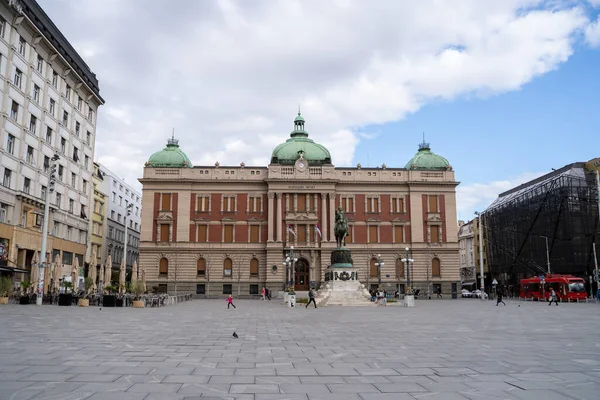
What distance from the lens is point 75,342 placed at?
1545 cm

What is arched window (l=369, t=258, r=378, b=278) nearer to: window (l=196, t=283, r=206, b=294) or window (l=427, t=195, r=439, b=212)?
window (l=427, t=195, r=439, b=212)

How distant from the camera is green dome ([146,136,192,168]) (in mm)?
74438

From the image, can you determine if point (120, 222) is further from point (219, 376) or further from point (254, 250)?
point (219, 376)

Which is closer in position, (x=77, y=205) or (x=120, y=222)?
(x=77, y=205)

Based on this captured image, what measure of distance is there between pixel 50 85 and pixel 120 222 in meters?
39.0

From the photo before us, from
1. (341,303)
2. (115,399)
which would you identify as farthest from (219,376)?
(341,303)

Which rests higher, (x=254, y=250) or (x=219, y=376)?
(x=254, y=250)

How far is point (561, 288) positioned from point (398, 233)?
2379 cm

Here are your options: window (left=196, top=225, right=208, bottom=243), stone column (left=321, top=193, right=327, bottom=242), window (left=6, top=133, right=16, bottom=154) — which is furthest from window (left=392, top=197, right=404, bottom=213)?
window (left=6, top=133, right=16, bottom=154)

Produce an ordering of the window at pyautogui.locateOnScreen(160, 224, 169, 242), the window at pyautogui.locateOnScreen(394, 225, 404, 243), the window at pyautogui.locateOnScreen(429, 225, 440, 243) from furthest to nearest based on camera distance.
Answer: the window at pyautogui.locateOnScreen(429, 225, 440, 243)
the window at pyautogui.locateOnScreen(394, 225, 404, 243)
the window at pyautogui.locateOnScreen(160, 224, 169, 242)

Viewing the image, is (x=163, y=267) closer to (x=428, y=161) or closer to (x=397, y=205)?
(x=397, y=205)

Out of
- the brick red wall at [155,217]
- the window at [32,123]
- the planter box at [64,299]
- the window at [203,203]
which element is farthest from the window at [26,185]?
the window at [203,203]

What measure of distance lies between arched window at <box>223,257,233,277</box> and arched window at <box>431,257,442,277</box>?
2916cm

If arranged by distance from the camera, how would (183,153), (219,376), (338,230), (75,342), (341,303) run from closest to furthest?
1. (219,376)
2. (75,342)
3. (341,303)
4. (338,230)
5. (183,153)
